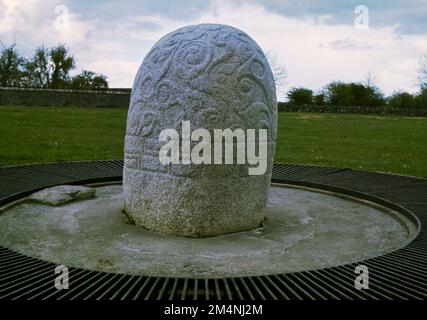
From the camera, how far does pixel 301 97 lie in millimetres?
46469

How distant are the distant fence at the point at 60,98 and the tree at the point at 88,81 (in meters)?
10.6

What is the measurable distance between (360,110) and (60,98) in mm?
25616

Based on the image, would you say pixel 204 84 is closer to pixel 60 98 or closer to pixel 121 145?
pixel 121 145

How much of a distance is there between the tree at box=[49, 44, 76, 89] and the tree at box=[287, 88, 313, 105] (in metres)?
21.4

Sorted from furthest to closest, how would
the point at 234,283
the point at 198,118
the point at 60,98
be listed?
the point at 60,98 < the point at 198,118 < the point at 234,283

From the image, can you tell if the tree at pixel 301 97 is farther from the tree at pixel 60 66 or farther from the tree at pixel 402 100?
the tree at pixel 60 66

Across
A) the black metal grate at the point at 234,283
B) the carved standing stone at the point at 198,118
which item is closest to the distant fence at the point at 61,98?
the carved standing stone at the point at 198,118

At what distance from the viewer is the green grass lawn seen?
11500mm

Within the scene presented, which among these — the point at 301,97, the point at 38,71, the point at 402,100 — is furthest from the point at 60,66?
the point at 402,100

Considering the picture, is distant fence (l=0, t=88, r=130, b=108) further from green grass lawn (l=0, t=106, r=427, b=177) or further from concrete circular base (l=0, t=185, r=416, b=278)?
concrete circular base (l=0, t=185, r=416, b=278)

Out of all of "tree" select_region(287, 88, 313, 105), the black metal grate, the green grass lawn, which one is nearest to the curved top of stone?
the black metal grate

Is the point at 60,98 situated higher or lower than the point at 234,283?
higher

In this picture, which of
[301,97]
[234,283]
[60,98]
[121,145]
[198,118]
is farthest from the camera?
[301,97]

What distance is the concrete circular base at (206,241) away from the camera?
13.3 feet
